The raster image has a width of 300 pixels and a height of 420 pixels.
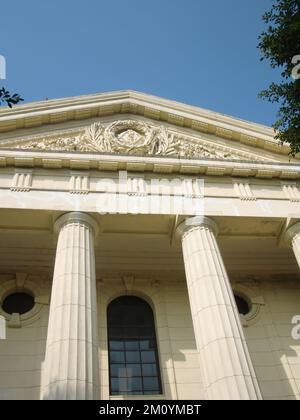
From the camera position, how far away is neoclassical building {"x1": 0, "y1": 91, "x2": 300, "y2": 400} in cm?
1554

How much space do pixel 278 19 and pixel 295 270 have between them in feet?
42.1

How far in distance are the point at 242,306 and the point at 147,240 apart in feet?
19.4

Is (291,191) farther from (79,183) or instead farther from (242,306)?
(79,183)

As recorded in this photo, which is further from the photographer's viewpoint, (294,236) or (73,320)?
(294,236)

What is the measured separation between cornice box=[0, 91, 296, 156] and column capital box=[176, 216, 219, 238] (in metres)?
6.08

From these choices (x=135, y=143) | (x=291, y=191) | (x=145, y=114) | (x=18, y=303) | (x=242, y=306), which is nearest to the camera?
(x=291, y=191)

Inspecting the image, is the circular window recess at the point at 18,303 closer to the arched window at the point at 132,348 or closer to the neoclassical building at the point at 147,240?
the neoclassical building at the point at 147,240

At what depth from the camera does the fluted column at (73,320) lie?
11172mm

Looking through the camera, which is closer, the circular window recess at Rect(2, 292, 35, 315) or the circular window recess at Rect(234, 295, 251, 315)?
the circular window recess at Rect(2, 292, 35, 315)

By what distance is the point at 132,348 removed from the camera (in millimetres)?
18359

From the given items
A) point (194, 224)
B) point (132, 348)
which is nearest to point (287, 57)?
point (194, 224)

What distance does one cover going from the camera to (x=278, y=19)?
12344 mm

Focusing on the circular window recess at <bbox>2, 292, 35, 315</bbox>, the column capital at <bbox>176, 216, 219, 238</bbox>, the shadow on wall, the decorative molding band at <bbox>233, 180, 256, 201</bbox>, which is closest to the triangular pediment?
the decorative molding band at <bbox>233, 180, 256, 201</bbox>

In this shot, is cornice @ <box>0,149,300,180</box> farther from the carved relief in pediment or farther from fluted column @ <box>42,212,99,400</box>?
fluted column @ <box>42,212,99,400</box>
